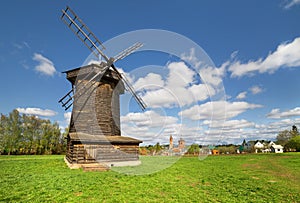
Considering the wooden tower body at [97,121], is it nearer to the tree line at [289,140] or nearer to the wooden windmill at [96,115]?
the wooden windmill at [96,115]

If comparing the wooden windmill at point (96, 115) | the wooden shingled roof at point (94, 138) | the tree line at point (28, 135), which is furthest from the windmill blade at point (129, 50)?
the tree line at point (28, 135)

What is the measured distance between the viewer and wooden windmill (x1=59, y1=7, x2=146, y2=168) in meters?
17.1

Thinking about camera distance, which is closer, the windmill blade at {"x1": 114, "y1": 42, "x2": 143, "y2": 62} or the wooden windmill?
the wooden windmill

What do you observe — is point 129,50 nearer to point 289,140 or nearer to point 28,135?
point 28,135

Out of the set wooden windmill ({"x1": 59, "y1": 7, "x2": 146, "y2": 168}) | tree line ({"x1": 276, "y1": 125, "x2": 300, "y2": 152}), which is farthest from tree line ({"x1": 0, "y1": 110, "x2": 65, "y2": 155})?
tree line ({"x1": 276, "y1": 125, "x2": 300, "y2": 152})

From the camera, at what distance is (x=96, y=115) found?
19.3 metres

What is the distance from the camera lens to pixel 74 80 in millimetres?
20766

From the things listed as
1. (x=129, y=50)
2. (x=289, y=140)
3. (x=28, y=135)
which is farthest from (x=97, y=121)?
(x=289, y=140)

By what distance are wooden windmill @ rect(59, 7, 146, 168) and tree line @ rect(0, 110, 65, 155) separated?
1500 inches

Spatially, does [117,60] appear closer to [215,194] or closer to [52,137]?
[215,194]

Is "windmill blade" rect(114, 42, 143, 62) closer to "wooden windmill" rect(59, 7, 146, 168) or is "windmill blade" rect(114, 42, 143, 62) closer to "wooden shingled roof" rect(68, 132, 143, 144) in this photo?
"wooden windmill" rect(59, 7, 146, 168)

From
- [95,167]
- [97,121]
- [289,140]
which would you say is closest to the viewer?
[95,167]

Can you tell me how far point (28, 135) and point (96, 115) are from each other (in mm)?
41799

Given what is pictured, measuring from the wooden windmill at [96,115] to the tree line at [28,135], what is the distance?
38.1m
